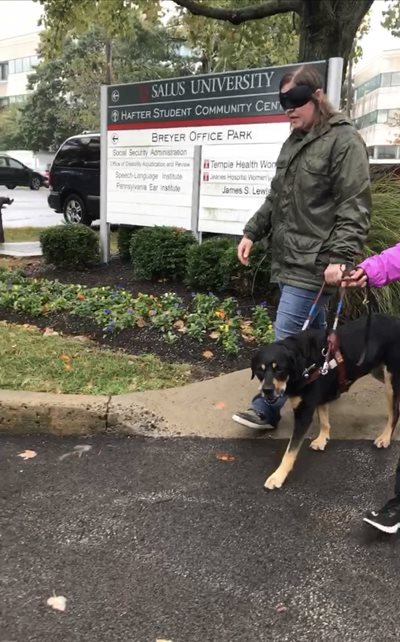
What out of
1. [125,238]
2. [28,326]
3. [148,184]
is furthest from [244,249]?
[125,238]

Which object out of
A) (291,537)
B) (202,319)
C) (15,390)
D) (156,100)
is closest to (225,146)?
(156,100)

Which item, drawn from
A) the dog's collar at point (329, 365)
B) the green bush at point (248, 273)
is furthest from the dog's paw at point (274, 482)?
the green bush at point (248, 273)

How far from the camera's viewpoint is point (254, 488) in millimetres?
3225

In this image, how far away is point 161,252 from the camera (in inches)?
267

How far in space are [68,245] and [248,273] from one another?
8.73 ft

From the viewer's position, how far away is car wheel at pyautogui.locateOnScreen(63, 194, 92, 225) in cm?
1376

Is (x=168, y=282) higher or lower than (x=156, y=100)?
lower

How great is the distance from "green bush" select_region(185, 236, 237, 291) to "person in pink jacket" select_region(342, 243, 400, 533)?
3.43 metres

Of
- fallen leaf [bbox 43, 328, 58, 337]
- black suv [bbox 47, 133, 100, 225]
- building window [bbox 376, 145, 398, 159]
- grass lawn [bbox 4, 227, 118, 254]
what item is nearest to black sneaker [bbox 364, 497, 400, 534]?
fallen leaf [bbox 43, 328, 58, 337]

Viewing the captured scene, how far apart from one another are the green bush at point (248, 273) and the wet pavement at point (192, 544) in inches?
103

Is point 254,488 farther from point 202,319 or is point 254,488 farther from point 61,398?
point 202,319

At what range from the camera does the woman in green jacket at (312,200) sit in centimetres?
312

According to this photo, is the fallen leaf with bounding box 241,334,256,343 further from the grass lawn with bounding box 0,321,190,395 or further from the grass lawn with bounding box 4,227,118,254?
the grass lawn with bounding box 4,227,118,254

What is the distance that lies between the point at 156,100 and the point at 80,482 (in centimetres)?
542
